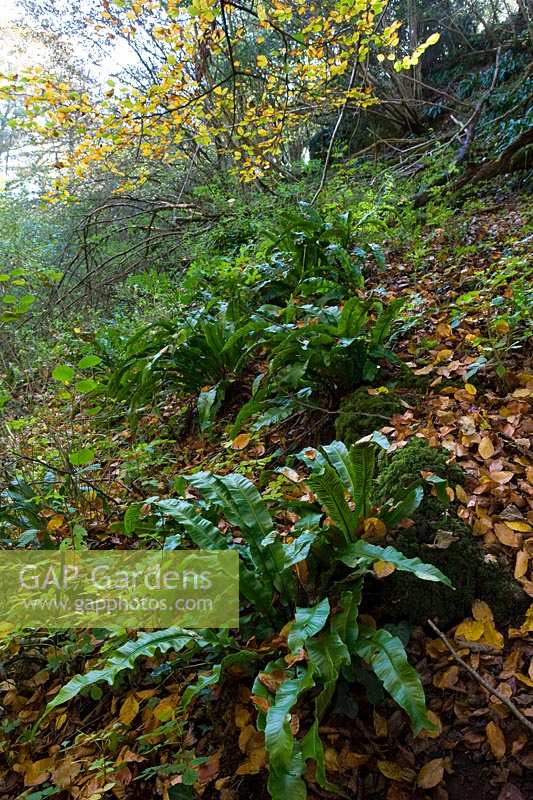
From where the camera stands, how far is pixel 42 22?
8.27 meters

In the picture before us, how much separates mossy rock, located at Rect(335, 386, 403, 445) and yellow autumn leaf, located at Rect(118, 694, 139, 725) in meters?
1.43

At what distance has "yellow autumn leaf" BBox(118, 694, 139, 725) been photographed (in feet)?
5.29

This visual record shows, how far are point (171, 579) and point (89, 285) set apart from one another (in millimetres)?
5521

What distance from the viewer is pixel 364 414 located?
258 cm

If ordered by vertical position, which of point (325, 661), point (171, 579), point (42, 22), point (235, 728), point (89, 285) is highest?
point (42, 22)

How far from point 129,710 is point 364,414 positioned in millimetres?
1644

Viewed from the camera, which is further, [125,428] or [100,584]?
[125,428]

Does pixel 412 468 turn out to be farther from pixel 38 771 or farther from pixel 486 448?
pixel 38 771

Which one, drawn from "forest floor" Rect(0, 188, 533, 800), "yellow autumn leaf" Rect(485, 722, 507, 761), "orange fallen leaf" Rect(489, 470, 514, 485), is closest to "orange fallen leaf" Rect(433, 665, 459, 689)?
"forest floor" Rect(0, 188, 533, 800)

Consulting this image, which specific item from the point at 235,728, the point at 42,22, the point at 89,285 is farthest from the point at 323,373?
the point at 42,22

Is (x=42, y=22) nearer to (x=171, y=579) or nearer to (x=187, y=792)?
(x=171, y=579)

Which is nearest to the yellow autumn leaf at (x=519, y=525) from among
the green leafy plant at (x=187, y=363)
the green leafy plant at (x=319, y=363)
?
the green leafy plant at (x=319, y=363)

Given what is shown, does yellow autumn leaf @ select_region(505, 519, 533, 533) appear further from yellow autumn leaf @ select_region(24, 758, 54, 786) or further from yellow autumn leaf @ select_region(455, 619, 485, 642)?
yellow autumn leaf @ select_region(24, 758, 54, 786)

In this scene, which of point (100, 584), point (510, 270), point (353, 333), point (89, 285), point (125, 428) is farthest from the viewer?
point (89, 285)
